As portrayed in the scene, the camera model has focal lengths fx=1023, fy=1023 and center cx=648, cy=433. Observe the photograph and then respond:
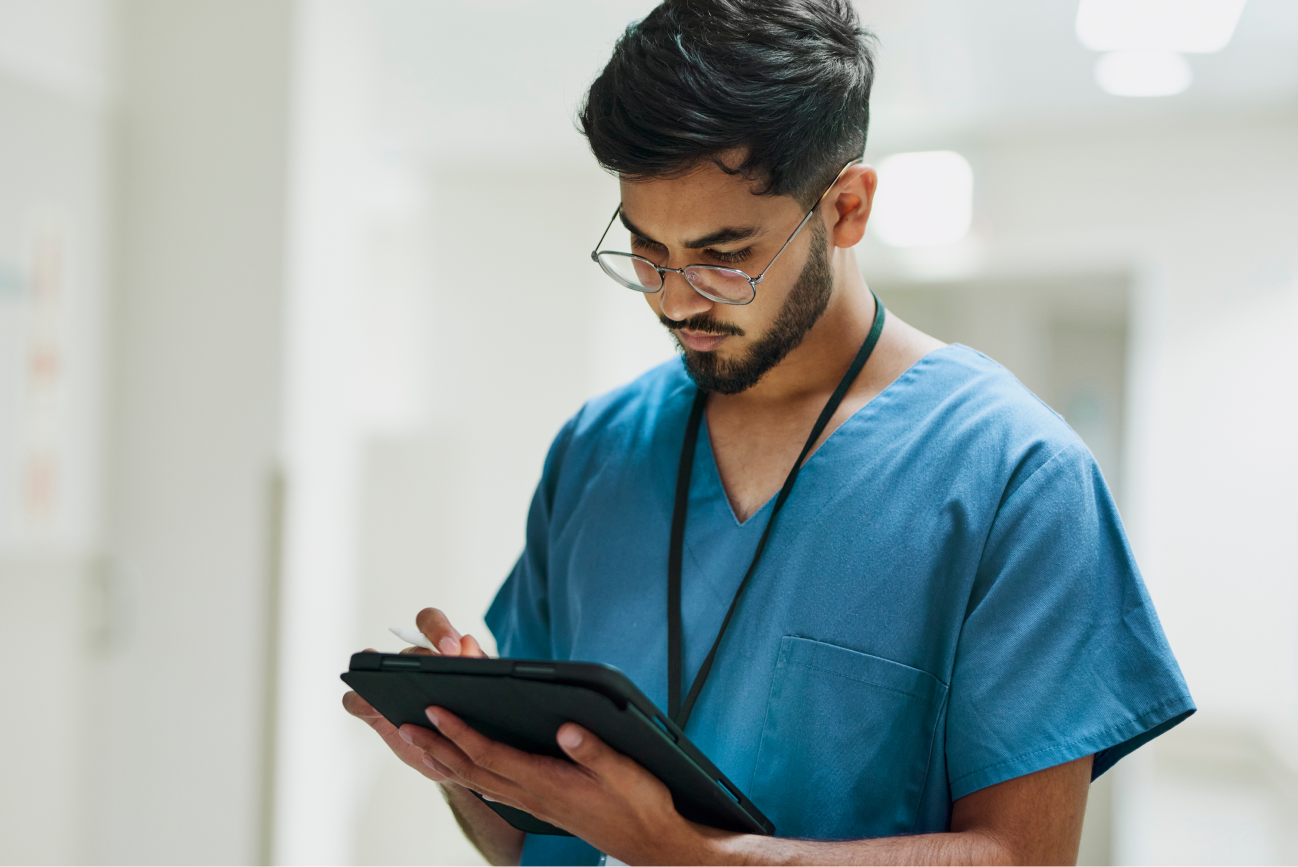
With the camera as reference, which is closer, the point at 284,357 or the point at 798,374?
the point at 798,374

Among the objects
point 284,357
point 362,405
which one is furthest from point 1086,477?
point 362,405

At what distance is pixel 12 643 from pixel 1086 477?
209 cm

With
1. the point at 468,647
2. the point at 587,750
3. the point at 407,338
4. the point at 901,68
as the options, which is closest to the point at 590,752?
the point at 587,750

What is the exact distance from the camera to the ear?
0.95m

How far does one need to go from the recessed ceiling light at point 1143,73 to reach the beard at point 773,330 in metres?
1.97

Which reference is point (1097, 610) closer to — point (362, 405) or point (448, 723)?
point (448, 723)

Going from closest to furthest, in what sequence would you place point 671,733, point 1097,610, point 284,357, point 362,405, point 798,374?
point 671,733
point 1097,610
point 798,374
point 284,357
point 362,405

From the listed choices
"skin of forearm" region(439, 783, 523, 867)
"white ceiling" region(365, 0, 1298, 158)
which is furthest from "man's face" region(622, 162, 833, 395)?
"white ceiling" region(365, 0, 1298, 158)

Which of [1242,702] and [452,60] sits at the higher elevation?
[452,60]

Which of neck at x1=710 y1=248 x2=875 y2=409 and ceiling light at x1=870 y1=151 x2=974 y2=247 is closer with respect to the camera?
neck at x1=710 y1=248 x2=875 y2=409

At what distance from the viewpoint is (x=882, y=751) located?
844 millimetres

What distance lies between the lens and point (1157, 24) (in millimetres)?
2320

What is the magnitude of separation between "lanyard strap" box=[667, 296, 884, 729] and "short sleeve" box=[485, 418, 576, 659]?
0.17 metres

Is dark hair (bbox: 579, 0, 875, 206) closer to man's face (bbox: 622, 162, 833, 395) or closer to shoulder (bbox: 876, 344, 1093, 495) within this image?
man's face (bbox: 622, 162, 833, 395)
